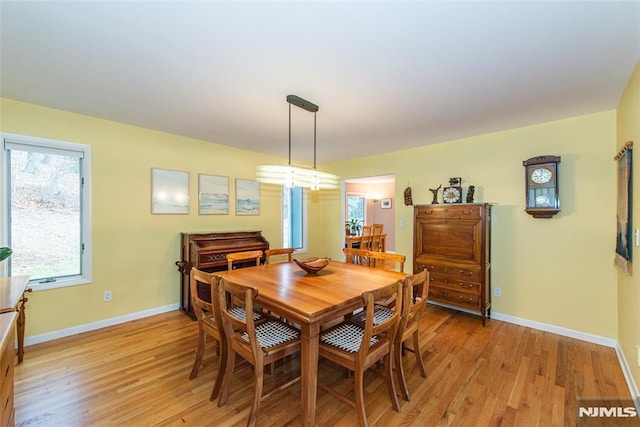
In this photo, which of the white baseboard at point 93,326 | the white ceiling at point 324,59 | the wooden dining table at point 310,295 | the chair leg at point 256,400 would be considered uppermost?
the white ceiling at point 324,59

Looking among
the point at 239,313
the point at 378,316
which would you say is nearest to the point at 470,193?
the point at 378,316

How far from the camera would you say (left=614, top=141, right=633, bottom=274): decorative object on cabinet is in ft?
6.68

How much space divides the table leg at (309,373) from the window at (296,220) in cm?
356

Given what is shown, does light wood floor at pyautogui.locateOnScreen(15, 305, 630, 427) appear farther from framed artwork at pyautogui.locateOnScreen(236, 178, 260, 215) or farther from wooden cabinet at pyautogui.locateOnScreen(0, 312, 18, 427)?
framed artwork at pyautogui.locateOnScreen(236, 178, 260, 215)

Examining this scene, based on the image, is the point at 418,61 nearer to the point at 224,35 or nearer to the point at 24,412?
the point at 224,35

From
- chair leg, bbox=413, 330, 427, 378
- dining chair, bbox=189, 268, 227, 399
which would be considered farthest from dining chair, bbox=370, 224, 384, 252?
dining chair, bbox=189, 268, 227, 399

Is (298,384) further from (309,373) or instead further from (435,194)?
(435,194)

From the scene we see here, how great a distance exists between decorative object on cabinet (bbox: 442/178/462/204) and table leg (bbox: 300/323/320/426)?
2.80m

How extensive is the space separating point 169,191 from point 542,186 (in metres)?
4.43

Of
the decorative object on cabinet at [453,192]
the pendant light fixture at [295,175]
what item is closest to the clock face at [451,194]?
the decorative object on cabinet at [453,192]

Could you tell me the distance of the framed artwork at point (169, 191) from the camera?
3.42 meters

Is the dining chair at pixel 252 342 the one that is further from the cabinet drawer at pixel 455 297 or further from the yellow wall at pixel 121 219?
the cabinet drawer at pixel 455 297

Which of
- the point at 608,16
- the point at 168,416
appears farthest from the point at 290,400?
the point at 608,16

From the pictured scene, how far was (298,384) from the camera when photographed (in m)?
2.08
